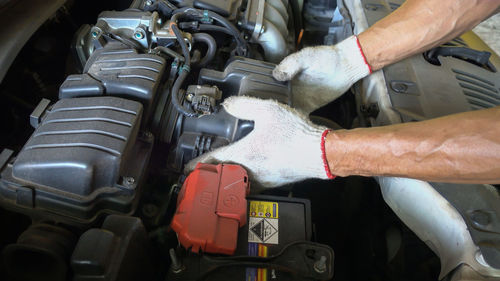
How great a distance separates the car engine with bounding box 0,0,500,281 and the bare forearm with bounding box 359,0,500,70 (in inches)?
3.0

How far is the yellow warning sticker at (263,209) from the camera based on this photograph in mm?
940

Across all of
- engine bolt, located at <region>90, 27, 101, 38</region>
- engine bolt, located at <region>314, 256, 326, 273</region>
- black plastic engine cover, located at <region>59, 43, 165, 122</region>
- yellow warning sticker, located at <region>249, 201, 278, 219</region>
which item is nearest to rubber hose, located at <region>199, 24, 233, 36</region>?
black plastic engine cover, located at <region>59, 43, 165, 122</region>

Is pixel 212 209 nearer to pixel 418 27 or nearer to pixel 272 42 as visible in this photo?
pixel 272 42

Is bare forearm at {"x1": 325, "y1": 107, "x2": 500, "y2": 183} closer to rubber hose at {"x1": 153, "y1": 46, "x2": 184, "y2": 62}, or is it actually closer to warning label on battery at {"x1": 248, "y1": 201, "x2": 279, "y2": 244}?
warning label on battery at {"x1": 248, "y1": 201, "x2": 279, "y2": 244}

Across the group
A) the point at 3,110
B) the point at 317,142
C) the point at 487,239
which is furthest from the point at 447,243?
the point at 3,110

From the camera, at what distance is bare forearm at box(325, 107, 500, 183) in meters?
0.78

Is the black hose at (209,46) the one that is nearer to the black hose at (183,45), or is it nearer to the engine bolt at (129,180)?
the black hose at (183,45)

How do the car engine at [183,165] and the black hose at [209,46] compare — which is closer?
the car engine at [183,165]

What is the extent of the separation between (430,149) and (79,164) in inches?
35.6

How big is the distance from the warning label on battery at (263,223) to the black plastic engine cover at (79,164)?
0.35 meters

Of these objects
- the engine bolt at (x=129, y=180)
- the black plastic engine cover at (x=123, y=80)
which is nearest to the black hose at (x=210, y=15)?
the black plastic engine cover at (x=123, y=80)

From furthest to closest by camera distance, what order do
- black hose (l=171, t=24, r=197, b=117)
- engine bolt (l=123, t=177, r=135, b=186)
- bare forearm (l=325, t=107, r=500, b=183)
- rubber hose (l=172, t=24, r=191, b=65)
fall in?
rubber hose (l=172, t=24, r=191, b=65) → black hose (l=171, t=24, r=197, b=117) → engine bolt (l=123, t=177, r=135, b=186) → bare forearm (l=325, t=107, r=500, b=183)

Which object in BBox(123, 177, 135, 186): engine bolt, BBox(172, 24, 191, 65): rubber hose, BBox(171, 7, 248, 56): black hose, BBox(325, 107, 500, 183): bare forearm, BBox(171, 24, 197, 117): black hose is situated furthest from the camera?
BBox(171, 7, 248, 56): black hose

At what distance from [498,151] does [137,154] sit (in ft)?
3.17
